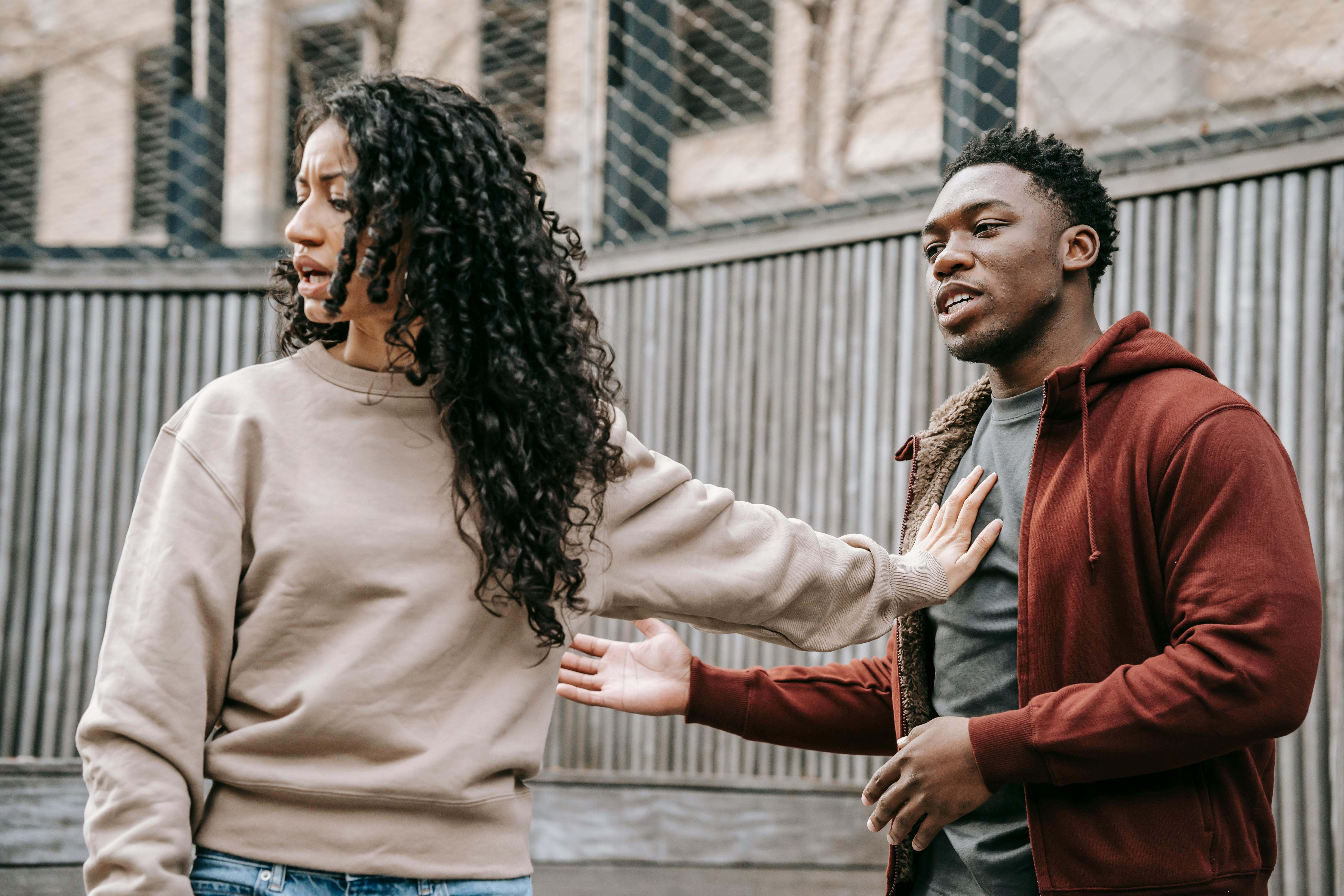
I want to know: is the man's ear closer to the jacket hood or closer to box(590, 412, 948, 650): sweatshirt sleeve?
the jacket hood

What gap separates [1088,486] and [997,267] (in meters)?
0.45

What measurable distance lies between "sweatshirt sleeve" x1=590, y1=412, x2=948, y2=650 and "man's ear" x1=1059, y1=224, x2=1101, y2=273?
1.96 feet

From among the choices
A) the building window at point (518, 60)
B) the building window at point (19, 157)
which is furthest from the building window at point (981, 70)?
the building window at point (19, 157)

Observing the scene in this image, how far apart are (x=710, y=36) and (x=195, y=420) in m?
7.68

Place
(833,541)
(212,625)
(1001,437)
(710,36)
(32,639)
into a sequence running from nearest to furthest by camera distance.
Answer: (212,625) < (833,541) < (1001,437) < (32,639) < (710,36)

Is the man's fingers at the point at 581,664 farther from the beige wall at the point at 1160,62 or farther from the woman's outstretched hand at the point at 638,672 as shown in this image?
the beige wall at the point at 1160,62

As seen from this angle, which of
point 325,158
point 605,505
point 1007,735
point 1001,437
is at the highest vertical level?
point 325,158

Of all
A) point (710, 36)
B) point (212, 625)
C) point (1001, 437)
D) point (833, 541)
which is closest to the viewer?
point (212, 625)

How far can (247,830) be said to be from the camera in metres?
1.49

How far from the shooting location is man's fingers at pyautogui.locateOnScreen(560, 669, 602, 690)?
222 centimetres

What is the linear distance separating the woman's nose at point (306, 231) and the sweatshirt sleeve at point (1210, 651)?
1.20 metres

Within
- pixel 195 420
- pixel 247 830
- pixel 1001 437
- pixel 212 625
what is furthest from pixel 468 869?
pixel 1001 437

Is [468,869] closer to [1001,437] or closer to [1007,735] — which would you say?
[1007,735]

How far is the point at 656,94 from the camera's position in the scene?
14.0 ft
